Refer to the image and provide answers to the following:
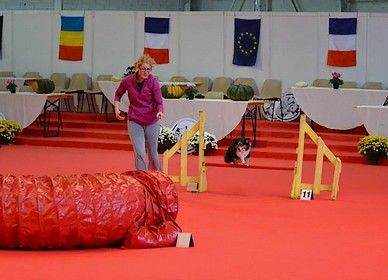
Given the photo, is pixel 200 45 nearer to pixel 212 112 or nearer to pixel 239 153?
pixel 212 112

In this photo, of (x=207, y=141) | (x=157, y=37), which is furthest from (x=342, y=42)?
(x=207, y=141)

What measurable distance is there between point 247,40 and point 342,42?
1.86m

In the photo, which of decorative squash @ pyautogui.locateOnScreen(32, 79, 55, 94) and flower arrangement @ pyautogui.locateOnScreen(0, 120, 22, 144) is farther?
decorative squash @ pyautogui.locateOnScreen(32, 79, 55, 94)

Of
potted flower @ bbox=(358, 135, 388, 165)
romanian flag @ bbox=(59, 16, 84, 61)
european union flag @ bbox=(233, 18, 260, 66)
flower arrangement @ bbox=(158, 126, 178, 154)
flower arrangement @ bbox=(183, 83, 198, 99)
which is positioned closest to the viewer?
potted flower @ bbox=(358, 135, 388, 165)

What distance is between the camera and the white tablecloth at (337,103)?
13531mm

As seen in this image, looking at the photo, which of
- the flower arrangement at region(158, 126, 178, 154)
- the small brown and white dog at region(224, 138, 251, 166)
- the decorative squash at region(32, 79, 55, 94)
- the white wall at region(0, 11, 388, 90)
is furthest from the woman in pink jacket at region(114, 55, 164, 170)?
the white wall at region(0, 11, 388, 90)

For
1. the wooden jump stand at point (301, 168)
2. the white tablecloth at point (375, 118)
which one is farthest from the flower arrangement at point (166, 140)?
the wooden jump stand at point (301, 168)

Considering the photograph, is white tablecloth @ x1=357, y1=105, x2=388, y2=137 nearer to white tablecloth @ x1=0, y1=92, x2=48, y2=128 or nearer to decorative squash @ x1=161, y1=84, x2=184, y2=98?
decorative squash @ x1=161, y1=84, x2=184, y2=98

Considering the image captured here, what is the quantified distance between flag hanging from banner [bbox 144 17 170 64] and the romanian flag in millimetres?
1449

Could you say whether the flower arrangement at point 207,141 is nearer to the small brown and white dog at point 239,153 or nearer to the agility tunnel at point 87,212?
the small brown and white dog at point 239,153

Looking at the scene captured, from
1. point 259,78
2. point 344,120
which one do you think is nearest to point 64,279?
point 344,120

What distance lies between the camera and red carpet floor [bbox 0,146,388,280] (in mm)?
4879

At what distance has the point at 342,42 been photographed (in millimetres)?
15109

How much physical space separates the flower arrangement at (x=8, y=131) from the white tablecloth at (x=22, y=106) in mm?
268
